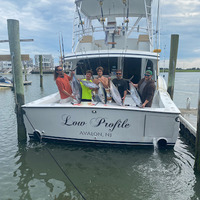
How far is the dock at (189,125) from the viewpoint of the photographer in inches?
217

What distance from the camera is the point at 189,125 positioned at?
597cm

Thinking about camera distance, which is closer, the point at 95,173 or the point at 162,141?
the point at 95,173

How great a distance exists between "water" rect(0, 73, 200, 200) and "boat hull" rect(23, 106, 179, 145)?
376 millimetres

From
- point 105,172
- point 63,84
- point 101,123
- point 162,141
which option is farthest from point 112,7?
point 105,172

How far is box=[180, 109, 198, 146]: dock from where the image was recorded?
18.1 feet

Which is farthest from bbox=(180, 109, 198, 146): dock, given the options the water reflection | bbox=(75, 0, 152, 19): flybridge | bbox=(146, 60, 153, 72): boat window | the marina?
bbox=(75, 0, 152, 19): flybridge

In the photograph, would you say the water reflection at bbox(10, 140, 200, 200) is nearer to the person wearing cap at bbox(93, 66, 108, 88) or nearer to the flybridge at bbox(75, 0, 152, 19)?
the person wearing cap at bbox(93, 66, 108, 88)

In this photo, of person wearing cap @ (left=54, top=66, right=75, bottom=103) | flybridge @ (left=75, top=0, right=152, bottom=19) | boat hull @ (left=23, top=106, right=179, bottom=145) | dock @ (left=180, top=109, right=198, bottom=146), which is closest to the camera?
boat hull @ (left=23, top=106, right=179, bottom=145)

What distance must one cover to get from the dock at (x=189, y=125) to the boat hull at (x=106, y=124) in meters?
1.52

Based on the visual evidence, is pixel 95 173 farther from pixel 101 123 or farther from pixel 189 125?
pixel 189 125

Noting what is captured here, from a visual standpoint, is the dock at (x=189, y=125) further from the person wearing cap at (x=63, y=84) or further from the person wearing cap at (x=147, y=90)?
the person wearing cap at (x=63, y=84)

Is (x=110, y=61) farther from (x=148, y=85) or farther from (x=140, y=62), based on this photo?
(x=148, y=85)

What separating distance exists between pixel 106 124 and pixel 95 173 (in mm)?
1071

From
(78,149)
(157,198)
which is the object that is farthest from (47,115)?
(157,198)
